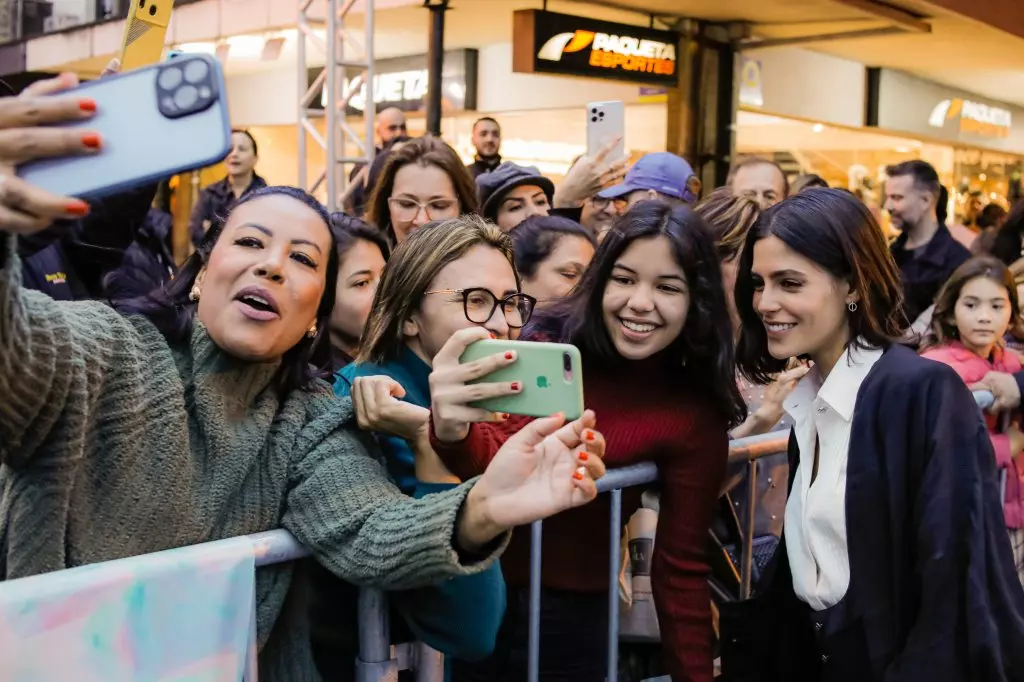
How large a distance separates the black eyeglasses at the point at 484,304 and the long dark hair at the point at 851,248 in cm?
61

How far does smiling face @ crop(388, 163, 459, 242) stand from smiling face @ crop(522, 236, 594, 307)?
45 centimetres

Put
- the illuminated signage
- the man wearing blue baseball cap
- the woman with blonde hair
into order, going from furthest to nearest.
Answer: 1. the illuminated signage
2. the man wearing blue baseball cap
3. the woman with blonde hair

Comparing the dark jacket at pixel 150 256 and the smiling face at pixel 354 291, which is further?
the dark jacket at pixel 150 256

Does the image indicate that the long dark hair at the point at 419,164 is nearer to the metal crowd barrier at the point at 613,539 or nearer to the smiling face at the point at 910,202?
the metal crowd barrier at the point at 613,539

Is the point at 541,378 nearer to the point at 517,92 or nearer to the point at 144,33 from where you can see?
the point at 144,33

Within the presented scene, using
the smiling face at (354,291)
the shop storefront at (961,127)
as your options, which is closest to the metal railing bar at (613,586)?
the smiling face at (354,291)

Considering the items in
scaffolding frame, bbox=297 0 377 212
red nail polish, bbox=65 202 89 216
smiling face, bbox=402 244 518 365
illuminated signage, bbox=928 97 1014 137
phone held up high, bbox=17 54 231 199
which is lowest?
smiling face, bbox=402 244 518 365

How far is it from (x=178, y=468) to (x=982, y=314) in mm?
3514

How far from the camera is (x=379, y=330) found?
2414 millimetres

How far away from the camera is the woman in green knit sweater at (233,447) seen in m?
1.70

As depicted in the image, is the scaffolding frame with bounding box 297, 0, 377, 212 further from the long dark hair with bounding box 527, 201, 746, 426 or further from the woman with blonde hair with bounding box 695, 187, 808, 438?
the long dark hair with bounding box 527, 201, 746, 426

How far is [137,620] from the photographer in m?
1.67

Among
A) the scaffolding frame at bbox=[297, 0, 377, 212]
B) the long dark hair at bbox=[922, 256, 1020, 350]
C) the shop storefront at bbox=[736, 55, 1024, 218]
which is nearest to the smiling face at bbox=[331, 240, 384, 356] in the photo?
Result: the long dark hair at bbox=[922, 256, 1020, 350]

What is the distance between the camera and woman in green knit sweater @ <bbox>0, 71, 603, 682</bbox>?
5.57ft
